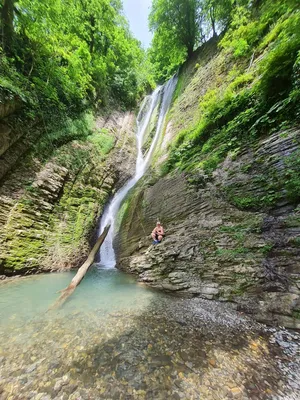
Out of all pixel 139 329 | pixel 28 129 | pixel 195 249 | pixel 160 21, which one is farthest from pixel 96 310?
pixel 160 21

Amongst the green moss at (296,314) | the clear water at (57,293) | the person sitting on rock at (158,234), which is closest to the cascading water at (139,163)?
the clear water at (57,293)

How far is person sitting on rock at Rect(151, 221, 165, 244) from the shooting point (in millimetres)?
6566

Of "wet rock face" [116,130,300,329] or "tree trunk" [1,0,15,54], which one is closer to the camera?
"wet rock face" [116,130,300,329]

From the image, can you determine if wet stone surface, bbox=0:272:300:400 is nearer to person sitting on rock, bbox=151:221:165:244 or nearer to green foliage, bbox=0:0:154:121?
person sitting on rock, bbox=151:221:165:244

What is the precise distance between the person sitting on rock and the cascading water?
340 cm

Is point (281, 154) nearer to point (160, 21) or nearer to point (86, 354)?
point (86, 354)

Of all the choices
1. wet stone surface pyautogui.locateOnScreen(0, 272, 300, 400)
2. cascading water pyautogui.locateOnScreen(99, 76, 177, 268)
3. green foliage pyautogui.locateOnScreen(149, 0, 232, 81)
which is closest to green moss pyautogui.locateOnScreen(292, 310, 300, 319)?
wet stone surface pyautogui.locateOnScreen(0, 272, 300, 400)

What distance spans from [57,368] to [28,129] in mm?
9099

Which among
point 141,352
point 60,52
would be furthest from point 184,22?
point 141,352

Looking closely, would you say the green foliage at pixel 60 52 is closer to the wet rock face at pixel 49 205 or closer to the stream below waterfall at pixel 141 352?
the wet rock face at pixel 49 205

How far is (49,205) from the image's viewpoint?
805 cm

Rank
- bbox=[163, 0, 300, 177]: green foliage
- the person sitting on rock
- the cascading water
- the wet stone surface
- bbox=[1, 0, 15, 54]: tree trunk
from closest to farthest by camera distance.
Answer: the wet stone surface < bbox=[163, 0, 300, 177]: green foliage < the person sitting on rock < bbox=[1, 0, 15, 54]: tree trunk < the cascading water

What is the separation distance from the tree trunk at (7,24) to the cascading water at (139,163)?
892cm

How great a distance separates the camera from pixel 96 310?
4035mm
